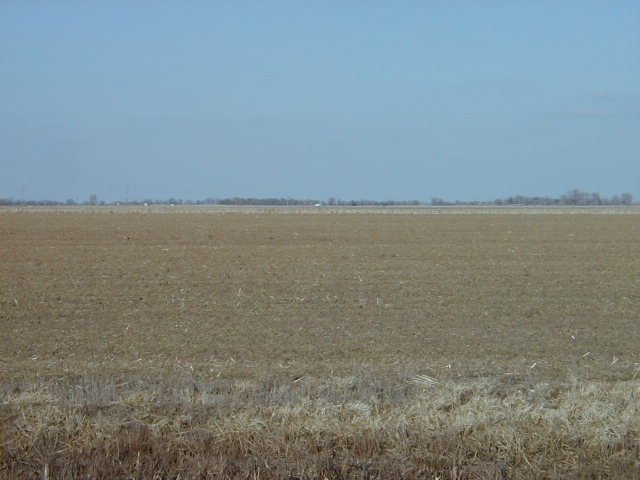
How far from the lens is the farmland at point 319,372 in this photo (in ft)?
21.8

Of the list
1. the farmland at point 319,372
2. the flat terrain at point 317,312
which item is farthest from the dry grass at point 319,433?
the flat terrain at point 317,312

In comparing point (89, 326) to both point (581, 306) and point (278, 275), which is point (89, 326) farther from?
point (581, 306)

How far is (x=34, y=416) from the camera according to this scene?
7.28 meters

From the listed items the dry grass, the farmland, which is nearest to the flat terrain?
the farmland

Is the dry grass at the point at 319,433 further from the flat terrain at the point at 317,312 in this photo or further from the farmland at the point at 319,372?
the flat terrain at the point at 317,312

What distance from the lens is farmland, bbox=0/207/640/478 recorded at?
6645 mm

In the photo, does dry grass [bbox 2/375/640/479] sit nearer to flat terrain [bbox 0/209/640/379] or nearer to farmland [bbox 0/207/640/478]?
farmland [bbox 0/207/640/478]

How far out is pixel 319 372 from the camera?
30.8ft

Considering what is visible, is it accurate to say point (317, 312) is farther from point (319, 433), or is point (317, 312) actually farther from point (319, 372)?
point (319, 433)

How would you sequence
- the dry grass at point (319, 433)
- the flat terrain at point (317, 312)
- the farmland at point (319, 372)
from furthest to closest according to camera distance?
the flat terrain at point (317, 312), the farmland at point (319, 372), the dry grass at point (319, 433)

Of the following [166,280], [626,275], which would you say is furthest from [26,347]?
[626,275]

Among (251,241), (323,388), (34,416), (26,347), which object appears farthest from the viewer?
(251,241)

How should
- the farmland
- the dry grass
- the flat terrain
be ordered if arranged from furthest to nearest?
the flat terrain < the farmland < the dry grass

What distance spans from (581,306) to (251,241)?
779 inches
